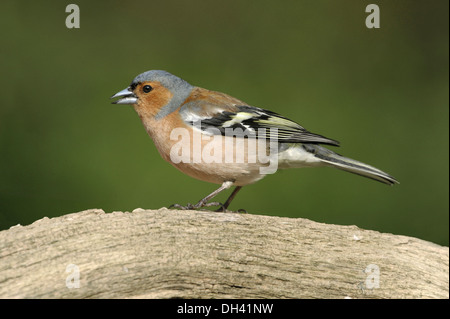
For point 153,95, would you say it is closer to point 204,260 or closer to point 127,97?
point 127,97

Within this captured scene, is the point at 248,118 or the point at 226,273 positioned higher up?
the point at 248,118

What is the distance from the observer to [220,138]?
8.35ft

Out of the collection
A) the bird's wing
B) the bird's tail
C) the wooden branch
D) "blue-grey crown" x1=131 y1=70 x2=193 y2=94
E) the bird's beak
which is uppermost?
"blue-grey crown" x1=131 y1=70 x2=193 y2=94

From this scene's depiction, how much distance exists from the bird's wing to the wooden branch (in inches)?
18.5

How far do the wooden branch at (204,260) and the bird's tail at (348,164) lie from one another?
33 centimetres

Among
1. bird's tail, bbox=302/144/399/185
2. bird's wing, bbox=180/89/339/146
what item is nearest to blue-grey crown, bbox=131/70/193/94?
bird's wing, bbox=180/89/339/146

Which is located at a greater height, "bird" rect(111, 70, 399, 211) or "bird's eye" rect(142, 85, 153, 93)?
"bird's eye" rect(142, 85, 153, 93)

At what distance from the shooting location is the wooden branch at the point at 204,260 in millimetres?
1928

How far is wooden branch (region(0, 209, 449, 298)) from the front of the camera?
6.32 feet

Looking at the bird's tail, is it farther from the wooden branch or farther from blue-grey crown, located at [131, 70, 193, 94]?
blue-grey crown, located at [131, 70, 193, 94]

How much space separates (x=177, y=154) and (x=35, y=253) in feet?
2.72

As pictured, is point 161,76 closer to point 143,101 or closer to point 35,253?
point 143,101
